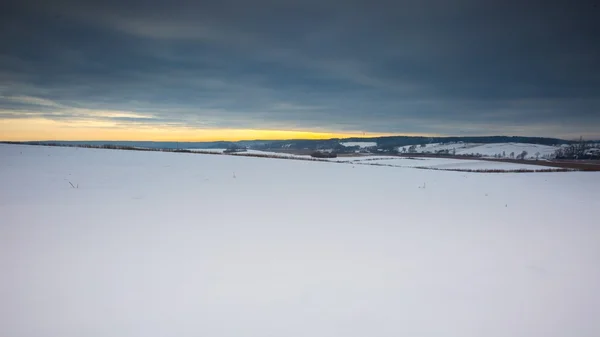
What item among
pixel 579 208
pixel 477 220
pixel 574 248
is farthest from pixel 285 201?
pixel 579 208

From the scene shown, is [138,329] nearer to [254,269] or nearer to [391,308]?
[254,269]

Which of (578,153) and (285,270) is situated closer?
(285,270)

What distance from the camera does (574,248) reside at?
15.5ft

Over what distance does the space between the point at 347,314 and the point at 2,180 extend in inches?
399

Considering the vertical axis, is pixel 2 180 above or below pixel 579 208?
above

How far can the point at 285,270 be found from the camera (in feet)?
12.1

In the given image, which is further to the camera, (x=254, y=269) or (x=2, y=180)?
(x=2, y=180)

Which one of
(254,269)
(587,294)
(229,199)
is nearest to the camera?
(587,294)

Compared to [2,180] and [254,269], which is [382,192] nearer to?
[254,269]

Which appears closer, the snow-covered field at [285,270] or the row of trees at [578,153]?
the snow-covered field at [285,270]

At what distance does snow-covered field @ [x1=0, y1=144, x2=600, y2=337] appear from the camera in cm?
273

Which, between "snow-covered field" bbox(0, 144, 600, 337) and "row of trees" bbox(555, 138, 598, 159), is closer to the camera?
"snow-covered field" bbox(0, 144, 600, 337)

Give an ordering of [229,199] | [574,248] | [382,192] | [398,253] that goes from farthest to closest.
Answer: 1. [382,192]
2. [229,199]
3. [574,248]
4. [398,253]

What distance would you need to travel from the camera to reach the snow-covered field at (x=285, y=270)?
2.73 m
